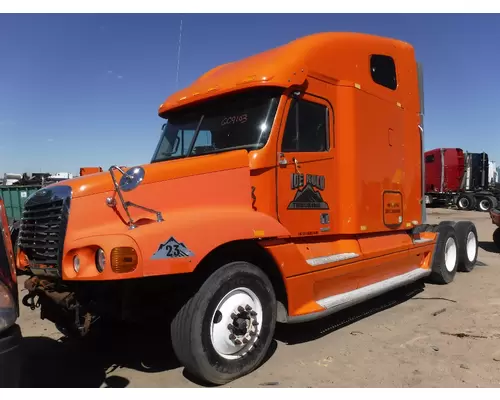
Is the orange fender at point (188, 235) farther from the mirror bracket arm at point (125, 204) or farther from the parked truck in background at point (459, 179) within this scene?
the parked truck in background at point (459, 179)

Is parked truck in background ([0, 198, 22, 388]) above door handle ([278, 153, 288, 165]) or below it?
below

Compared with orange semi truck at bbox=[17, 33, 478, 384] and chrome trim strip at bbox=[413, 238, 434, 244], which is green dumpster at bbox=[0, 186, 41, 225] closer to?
orange semi truck at bbox=[17, 33, 478, 384]


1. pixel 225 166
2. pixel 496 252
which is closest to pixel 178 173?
pixel 225 166

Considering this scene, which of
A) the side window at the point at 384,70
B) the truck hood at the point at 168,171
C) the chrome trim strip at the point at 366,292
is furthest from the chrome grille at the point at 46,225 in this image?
the side window at the point at 384,70

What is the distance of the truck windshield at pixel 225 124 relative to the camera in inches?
176

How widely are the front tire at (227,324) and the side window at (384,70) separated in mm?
3467

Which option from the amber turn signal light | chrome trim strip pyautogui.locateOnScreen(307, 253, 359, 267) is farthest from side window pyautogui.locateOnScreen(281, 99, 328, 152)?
the amber turn signal light

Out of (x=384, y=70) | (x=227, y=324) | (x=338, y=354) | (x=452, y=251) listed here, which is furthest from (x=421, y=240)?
(x=227, y=324)

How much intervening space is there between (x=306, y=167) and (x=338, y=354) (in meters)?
1.96

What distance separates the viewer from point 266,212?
4387mm

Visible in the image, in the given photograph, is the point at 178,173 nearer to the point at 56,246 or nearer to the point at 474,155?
the point at 56,246

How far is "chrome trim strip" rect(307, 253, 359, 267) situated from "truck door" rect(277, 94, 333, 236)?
294 millimetres

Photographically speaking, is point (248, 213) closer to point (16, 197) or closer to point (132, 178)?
point (132, 178)

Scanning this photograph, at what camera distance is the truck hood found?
3559 mm
